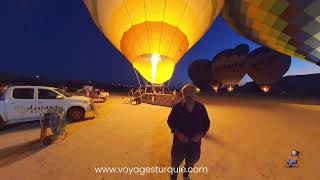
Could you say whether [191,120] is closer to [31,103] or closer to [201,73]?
[31,103]

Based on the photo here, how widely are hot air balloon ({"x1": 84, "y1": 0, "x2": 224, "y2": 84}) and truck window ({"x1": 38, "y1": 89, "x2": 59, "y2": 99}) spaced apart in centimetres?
422

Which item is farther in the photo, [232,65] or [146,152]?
[232,65]

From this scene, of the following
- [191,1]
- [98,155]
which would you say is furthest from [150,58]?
[98,155]

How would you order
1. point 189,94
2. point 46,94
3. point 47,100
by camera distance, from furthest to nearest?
point 46,94 → point 47,100 → point 189,94

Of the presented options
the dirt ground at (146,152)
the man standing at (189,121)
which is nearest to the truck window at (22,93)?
the dirt ground at (146,152)

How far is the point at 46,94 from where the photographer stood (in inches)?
402

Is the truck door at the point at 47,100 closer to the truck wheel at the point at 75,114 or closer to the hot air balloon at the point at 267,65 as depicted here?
the truck wheel at the point at 75,114

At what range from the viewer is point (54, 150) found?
241 inches

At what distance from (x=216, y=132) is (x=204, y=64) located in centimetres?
4266

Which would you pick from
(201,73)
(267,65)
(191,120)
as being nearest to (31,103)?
(191,120)

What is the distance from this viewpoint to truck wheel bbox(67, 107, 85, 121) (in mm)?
10625

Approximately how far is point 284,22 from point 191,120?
15.9m

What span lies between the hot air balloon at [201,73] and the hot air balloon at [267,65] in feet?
36.7

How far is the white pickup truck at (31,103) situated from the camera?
920 centimetres
